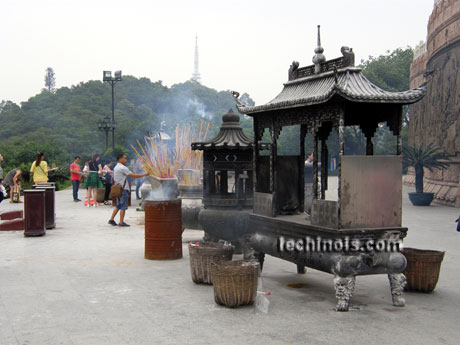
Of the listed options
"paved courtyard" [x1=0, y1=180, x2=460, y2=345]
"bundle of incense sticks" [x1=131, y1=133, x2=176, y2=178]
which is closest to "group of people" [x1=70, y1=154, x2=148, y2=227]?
"bundle of incense sticks" [x1=131, y1=133, x2=176, y2=178]

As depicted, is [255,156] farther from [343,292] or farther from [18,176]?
[18,176]

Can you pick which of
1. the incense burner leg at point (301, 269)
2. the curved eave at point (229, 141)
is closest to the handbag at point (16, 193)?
the curved eave at point (229, 141)

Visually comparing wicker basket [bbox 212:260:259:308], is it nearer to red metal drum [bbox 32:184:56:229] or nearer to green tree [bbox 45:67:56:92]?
red metal drum [bbox 32:184:56:229]

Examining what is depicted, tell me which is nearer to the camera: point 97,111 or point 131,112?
point 131,112

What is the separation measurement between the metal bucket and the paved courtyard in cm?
22

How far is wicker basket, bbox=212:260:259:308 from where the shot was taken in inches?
239

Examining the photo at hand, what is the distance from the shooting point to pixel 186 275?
313 inches

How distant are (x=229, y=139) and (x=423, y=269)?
4145mm

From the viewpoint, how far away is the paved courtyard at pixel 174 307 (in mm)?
5180

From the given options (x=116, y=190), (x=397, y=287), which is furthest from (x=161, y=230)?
(x=397, y=287)

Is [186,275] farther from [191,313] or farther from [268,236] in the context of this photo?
[191,313]

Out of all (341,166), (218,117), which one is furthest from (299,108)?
(218,117)

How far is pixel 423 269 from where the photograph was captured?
686 cm

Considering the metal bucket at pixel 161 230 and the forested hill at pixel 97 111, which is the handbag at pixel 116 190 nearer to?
the metal bucket at pixel 161 230
